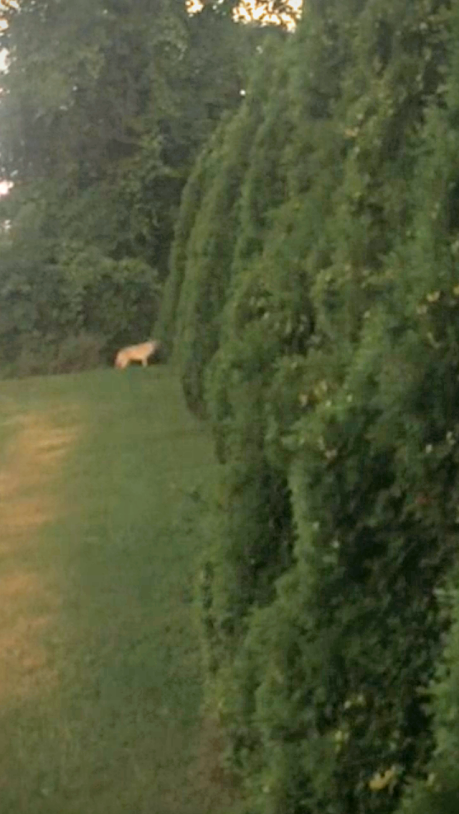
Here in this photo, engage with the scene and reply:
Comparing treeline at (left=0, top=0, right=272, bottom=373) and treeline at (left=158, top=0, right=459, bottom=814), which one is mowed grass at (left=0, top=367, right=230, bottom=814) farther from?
treeline at (left=0, top=0, right=272, bottom=373)

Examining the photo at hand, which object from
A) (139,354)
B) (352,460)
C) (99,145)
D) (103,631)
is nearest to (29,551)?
(103,631)

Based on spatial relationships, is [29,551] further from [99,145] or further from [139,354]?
[99,145]

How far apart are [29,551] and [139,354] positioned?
996 cm

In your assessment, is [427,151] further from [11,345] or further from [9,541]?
[11,345]

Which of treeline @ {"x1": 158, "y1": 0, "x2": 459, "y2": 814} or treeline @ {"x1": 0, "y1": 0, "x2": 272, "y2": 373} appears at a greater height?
treeline @ {"x1": 0, "y1": 0, "x2": 272, "y2": 373}

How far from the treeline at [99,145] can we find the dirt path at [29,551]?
721cm

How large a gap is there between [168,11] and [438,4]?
678 inches

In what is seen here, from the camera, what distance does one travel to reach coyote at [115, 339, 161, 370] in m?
17.0

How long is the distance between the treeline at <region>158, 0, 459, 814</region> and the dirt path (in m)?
1.08

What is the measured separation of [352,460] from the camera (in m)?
3.17

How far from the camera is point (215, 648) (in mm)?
4375

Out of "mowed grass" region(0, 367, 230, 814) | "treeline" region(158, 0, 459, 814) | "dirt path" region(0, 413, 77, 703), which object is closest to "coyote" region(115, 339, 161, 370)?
"dirt path" region(0, 413, 77, 703)

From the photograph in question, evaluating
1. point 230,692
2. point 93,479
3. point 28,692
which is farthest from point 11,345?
point 230,692

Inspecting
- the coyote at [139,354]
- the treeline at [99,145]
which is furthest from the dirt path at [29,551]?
the treeline at [99,145]
